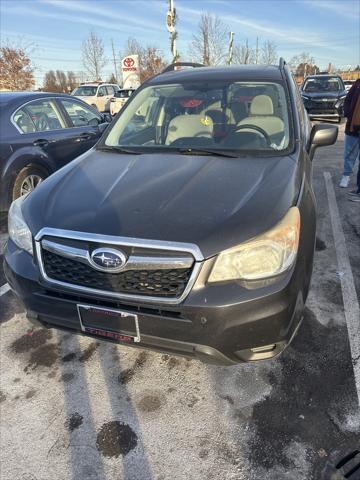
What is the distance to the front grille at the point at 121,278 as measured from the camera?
6.30ft

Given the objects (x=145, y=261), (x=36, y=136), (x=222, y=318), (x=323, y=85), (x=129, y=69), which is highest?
(x=129, y=69)

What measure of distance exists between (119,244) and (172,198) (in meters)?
0.48

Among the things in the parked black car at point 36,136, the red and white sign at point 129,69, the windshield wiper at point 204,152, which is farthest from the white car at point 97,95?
the windshield wiper at point 204,152

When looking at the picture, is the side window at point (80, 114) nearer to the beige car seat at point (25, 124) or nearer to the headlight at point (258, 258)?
the beige car seat at point (25, 124)

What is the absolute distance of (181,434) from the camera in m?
2.12

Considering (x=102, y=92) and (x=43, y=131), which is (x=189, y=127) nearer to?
(x=43, y=131)

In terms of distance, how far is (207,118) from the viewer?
3.29 m

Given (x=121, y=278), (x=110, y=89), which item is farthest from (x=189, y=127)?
(x=110, y=89)

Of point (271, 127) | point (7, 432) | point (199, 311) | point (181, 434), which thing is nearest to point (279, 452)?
point (181, 434)

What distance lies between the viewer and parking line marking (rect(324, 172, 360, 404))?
2639 millimetres

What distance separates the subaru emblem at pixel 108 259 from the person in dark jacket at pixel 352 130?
497 cm

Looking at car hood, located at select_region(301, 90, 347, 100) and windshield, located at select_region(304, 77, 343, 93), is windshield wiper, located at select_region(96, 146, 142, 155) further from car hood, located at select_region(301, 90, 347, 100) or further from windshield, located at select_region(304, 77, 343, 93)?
windshield, located at select_region(304, 77, 343, 93)

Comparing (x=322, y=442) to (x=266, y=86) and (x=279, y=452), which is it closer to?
(x=279, y=452)

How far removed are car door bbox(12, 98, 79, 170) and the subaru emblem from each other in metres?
3.46
